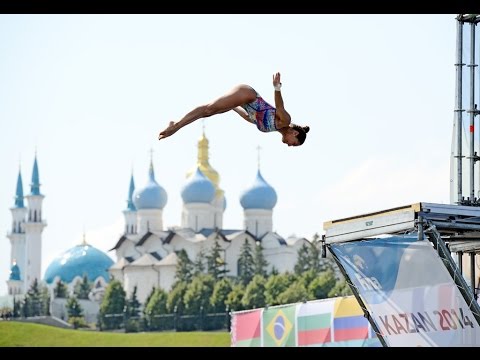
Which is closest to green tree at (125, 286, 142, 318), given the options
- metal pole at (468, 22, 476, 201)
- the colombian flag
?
the colombian flag

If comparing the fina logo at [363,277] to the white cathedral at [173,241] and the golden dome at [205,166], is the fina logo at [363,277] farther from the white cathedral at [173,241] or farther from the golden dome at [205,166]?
the golden dome at [205,166]

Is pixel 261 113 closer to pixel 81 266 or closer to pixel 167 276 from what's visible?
pixel 167 276

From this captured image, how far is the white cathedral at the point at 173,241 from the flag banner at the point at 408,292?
92.6 meters

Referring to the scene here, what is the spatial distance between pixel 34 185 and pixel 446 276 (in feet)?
390

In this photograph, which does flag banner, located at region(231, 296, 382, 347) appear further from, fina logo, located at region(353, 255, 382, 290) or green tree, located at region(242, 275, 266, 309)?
green tree, located at region(242, 275, 266, 309)

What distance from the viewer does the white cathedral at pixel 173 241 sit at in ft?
365

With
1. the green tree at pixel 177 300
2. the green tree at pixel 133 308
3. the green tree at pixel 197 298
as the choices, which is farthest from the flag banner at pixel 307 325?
the green tree at pixel 133 308

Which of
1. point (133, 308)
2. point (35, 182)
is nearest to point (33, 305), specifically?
point (133, 308)

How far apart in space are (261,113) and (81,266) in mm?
112949

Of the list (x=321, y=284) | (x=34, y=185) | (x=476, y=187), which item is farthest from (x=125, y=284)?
(x=476, y=187)

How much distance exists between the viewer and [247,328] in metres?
27.4

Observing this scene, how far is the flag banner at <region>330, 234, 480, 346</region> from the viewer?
43.3 feet

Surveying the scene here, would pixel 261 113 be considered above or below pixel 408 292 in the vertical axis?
above
